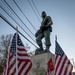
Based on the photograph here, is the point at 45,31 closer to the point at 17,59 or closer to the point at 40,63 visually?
the point at 40,63

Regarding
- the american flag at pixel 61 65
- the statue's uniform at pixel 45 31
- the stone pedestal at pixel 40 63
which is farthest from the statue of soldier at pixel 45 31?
the american flag at pixel 61 65

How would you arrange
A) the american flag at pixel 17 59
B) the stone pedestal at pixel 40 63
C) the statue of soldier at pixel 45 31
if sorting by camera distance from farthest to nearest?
the statue of soldier at pixel 45 31
the stone pedestal at pixel 40 63
the american flag at pixel 17 59

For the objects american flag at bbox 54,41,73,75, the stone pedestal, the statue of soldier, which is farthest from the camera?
the statue of soldier

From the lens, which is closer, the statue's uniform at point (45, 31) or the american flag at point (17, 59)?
the american flag at point (17, 59)

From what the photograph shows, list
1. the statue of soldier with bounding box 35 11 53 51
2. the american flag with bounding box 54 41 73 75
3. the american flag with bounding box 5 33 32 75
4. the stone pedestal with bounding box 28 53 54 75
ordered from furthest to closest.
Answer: the statue of soldier with bounding box 35 11 53 51
the stone pedestal with bounding box 28 53 54 75
the american flag with bounding box 54 41 73 75
the american flag with bounding box 5 33 32 75

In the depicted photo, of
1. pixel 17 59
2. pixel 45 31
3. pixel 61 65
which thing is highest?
pixel 45 31

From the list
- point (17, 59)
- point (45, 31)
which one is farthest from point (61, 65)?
point (45, 31)

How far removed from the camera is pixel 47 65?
7.79 m

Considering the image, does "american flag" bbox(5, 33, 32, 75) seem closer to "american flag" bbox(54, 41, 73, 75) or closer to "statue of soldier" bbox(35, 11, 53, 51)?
"american flag" bbox(54, 41, 73, 75)

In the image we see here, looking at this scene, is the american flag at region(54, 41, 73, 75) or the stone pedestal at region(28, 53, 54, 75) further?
the stone pedestal at region(28, 53, 54, 75)

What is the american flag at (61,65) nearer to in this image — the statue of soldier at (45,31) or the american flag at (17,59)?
the american flag at (17,59)

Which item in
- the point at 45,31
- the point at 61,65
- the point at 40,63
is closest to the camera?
the point at 61,65

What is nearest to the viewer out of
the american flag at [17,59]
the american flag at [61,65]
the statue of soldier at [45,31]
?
the american flag at [17,59]

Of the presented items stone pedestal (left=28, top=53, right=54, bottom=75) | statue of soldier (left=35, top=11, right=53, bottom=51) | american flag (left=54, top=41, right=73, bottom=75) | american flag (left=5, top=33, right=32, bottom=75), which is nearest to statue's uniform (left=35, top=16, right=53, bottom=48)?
statue of soldier (left=35, top=11, right=53, bottom=51)
